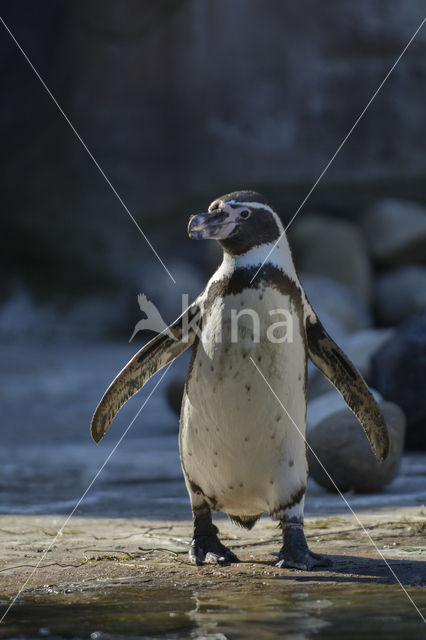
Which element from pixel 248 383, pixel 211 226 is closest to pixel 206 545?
pixel 248 383

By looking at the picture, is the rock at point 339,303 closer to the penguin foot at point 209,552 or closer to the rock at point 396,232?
the rock at point 396,232

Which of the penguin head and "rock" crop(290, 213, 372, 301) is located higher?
the penguin head

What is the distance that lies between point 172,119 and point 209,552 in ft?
34.1

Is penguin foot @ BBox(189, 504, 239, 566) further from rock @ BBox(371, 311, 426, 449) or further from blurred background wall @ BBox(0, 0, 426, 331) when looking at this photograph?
blurred background wall @ BBox(0, 0, 426, 331)

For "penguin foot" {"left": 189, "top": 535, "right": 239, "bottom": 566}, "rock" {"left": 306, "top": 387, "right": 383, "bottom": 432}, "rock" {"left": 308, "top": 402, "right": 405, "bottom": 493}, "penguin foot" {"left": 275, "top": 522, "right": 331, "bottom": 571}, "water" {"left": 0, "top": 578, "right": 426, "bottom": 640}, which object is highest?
"water" {"left": 0, "top": 578, "right": 426, "bottom": 640}

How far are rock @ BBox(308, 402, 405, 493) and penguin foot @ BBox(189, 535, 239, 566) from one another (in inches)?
62.3

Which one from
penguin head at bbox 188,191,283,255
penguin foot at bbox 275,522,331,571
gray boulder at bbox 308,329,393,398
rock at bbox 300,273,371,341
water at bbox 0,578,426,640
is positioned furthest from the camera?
rock at bbox 300,273,371,341

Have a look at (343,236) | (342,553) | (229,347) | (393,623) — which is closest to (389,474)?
(342,553)

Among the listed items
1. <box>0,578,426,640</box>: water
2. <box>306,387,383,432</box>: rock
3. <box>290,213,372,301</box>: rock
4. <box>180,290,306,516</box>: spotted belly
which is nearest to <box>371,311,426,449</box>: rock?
<box>306,387,383,432</box>: rock

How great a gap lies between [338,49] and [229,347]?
1033cm

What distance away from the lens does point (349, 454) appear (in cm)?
499

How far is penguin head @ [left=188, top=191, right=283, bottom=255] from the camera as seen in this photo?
136 inches

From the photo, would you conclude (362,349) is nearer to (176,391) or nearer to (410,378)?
(410,378)

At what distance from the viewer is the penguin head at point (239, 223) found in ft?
11.3
